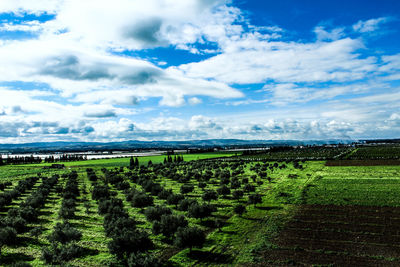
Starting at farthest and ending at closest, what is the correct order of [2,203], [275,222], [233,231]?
[2,203] → [275,222] → [233,231]

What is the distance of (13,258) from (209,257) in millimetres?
16807

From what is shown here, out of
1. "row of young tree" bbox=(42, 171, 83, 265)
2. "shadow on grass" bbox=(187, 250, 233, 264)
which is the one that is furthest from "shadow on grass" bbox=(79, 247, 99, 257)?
"shadow on grass" bbox=(187, 250, 233, 264)

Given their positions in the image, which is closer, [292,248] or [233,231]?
[292,248]

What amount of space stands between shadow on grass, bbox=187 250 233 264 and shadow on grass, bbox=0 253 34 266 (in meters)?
13.9

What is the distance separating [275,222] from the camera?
2995 cm

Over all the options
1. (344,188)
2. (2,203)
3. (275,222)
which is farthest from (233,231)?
(2,203)

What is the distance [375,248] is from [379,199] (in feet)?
69.5

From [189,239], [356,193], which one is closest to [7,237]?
[189,239]

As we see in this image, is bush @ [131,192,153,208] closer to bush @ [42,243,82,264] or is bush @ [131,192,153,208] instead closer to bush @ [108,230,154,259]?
bush @ [42,243,82,264]

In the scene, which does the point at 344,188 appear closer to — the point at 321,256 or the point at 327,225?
the point at 327,225

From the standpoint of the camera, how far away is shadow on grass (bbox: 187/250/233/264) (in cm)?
2076

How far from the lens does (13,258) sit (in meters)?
21.7

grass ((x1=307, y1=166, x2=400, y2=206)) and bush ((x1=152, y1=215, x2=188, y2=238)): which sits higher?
bush ((x1=152, y1=215, x2=188, y2=238))

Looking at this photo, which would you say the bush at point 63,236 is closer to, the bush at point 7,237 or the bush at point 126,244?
the bush at point 7,237
